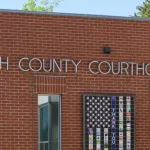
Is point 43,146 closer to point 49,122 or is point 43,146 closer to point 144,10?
point 49,122

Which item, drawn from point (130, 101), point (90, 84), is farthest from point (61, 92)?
point (130, 101)

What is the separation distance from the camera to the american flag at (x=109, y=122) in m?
17.5

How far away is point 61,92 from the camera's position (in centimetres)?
1725

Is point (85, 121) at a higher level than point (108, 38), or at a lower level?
lower

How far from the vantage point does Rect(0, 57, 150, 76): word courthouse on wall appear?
17047 mm

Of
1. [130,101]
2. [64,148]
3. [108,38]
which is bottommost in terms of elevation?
[64,148]

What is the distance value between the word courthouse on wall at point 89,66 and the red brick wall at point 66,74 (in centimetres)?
11

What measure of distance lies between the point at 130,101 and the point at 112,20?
7.63 feet

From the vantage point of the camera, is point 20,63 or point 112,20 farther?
point 112,20

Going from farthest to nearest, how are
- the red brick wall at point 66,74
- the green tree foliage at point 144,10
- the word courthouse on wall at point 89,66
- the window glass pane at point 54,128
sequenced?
the green tree foliage at point 144,10 → the window glass pane at point 54,128 → the word courthouse on wall at point 89,66 → the red brick wall at point 66,74

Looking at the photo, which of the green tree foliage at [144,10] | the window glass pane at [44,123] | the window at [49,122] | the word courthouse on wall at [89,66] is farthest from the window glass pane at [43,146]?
the green tree foliage at [144,10]

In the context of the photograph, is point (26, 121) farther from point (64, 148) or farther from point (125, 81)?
point (125, 81)

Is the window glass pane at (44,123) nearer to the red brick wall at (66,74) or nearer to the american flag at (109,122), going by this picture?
the red brick wall at (66,74)

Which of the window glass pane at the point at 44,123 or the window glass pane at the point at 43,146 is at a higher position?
the window glass pane at the point at 44,123
